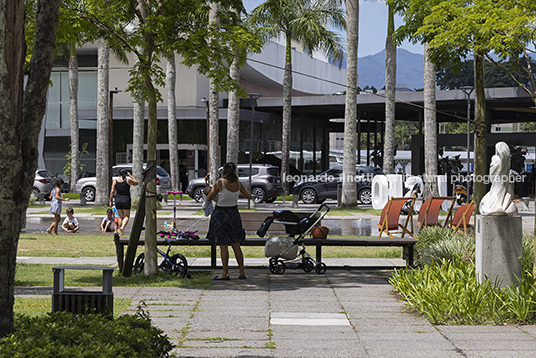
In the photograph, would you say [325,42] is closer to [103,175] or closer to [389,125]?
[389,125]

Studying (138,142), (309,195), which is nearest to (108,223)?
(138,142)

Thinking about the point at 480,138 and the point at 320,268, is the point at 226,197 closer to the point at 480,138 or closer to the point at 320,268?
the point at 320,268

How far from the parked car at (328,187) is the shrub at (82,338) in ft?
89.7

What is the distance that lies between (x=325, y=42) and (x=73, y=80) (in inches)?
602

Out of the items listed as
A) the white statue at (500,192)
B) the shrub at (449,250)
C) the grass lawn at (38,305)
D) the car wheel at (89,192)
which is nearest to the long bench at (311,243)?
the shrub at (449,250)

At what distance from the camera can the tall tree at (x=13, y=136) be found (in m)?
4.57

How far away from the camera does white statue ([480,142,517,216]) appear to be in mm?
7586

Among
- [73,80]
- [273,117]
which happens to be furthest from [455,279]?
[273,117]

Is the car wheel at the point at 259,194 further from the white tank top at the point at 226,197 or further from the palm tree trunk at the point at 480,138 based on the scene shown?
the white tank top at the point at 226,197

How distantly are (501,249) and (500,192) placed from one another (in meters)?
0.68

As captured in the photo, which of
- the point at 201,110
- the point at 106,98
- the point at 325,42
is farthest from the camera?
the point at 201,110

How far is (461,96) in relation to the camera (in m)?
38.1

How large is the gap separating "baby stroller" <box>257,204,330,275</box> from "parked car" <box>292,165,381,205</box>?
21.3 m

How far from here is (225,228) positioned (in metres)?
9.67
